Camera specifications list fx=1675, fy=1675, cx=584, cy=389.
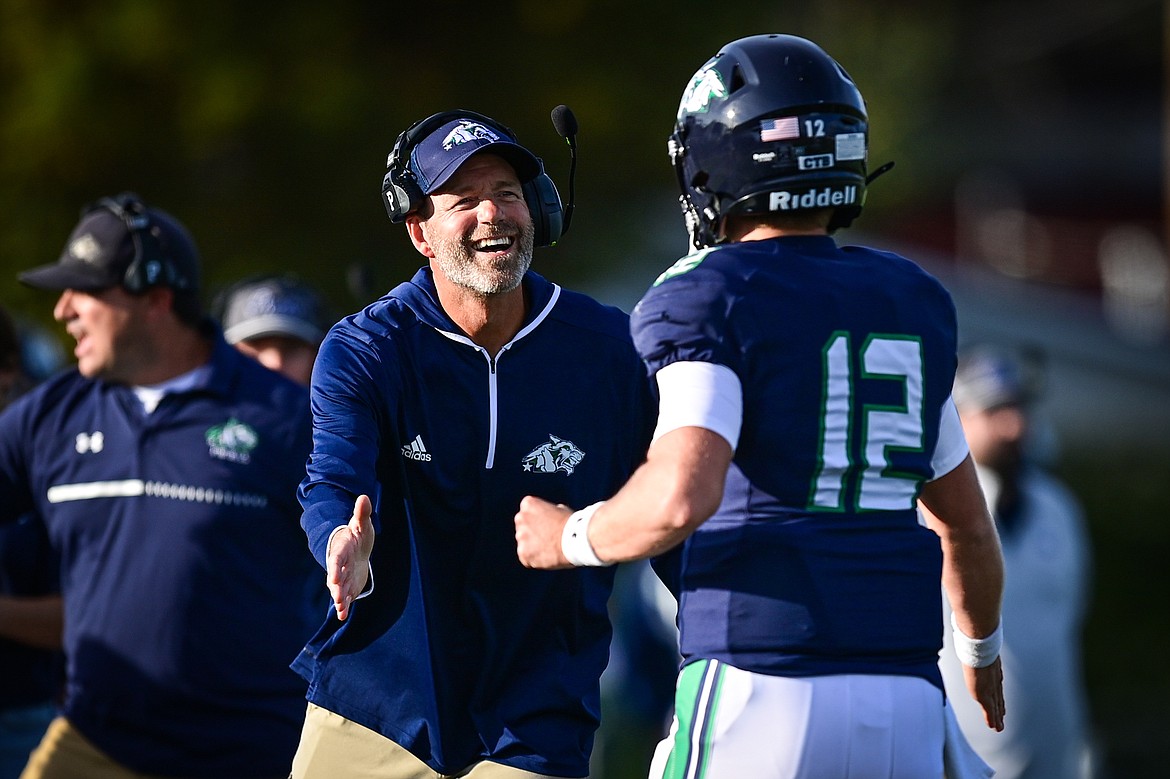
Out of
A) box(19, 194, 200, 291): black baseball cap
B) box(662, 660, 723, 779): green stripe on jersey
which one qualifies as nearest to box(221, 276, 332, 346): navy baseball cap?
box(19, 194, 200, 291): black baseball cap

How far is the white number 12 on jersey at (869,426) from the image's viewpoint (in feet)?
12.1

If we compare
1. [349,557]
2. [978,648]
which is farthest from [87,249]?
[978,648]

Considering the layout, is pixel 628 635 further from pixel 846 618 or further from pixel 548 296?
pixel 846 618

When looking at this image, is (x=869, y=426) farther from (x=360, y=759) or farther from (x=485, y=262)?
(x=360, y=759)

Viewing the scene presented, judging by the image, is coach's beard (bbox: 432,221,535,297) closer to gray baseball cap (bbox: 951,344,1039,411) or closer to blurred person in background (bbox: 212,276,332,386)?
blurred person in background (bbox: 212,276,332,386)

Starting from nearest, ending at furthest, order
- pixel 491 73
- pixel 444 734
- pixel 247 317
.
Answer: pixel 444 734 → pixel 247 317 → pixel 491 73

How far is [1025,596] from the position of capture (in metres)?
7.85

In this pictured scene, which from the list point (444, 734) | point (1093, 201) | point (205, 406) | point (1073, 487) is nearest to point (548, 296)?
point (444, 734)

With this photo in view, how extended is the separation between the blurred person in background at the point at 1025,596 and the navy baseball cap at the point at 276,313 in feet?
10.1

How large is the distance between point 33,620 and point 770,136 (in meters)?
3.43

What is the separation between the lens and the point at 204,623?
5586mm

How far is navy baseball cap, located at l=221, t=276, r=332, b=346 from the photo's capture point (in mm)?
7160

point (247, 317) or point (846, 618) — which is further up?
point (247, 317)

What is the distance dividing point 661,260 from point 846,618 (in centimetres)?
1048
